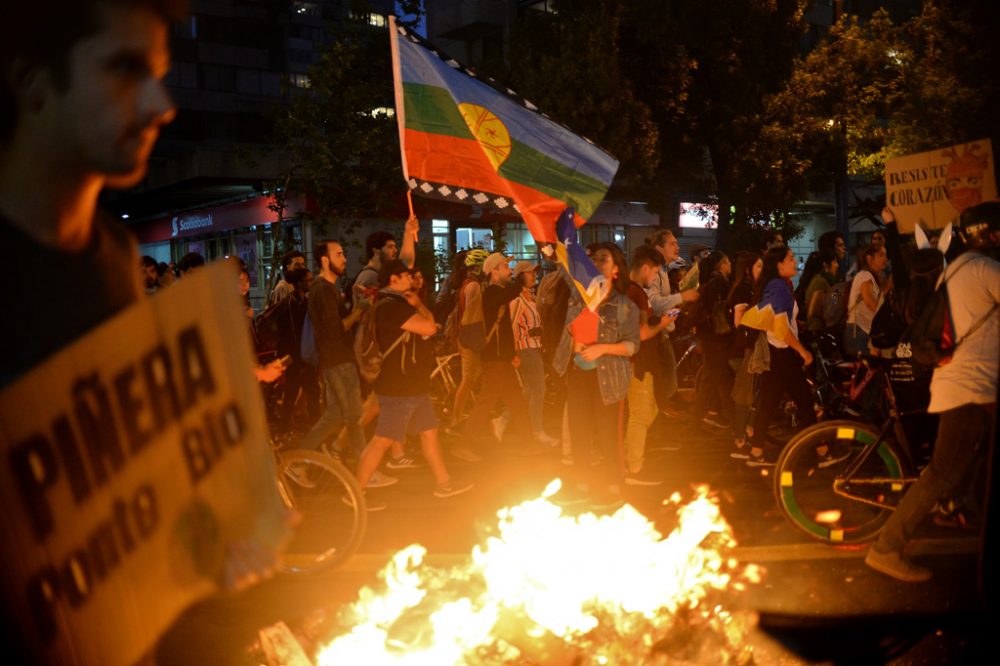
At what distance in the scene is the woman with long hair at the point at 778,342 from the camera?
7.70m

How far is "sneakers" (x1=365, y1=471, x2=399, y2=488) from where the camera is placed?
8133 mm

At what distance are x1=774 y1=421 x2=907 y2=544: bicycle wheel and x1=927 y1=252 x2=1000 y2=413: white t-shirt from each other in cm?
82

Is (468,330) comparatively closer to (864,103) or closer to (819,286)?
(819,286)

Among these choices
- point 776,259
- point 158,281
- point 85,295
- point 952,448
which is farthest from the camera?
point 158,281

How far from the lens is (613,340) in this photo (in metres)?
6.91

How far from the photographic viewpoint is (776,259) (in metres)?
7.73

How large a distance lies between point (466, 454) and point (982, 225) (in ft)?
18.6

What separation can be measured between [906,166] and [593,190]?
5.01m

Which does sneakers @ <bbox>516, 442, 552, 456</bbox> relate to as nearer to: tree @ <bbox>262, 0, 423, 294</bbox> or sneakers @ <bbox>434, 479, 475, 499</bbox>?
sneakers @ <bbox>434, 479, 475, 499</bbox>

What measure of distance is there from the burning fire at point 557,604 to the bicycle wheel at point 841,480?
58.4 inches

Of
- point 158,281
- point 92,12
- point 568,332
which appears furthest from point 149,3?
point 158,281

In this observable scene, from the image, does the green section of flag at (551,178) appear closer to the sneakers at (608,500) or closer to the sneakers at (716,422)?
the sneakers at (608,500)

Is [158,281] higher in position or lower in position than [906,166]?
lower

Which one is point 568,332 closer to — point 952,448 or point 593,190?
point 593,190
